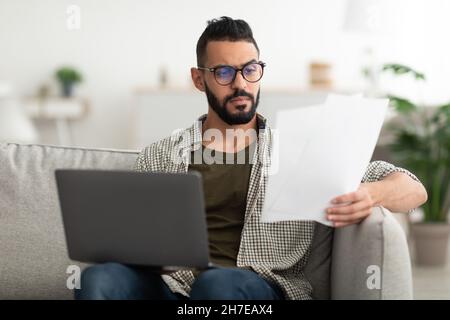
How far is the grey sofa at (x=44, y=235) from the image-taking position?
1757 millimetres

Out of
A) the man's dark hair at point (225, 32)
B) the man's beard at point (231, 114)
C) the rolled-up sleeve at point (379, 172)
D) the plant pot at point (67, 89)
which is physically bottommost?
the plant pot at point (67, 89)

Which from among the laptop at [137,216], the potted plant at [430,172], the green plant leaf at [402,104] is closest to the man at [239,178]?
the laptop at [137,216]

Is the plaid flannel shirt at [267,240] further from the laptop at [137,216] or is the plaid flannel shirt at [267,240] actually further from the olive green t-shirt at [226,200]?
the laptop at [137,216]

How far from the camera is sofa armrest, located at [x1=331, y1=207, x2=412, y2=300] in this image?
1494mm

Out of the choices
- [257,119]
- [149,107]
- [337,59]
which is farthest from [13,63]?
[257,119]

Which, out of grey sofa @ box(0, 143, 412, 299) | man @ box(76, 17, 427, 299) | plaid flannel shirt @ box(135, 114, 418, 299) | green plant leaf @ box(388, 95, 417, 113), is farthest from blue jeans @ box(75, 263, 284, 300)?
green plant leaf @ box(388, 95, 417, 113)

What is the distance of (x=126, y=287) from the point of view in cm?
147

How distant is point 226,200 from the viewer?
5.77ft

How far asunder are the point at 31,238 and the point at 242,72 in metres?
0.71

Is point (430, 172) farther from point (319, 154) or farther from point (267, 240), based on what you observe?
point (319, 154)

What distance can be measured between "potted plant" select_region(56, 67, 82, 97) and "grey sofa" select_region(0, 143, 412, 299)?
14.5 feet

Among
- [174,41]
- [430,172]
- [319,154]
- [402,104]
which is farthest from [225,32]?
[174,41]

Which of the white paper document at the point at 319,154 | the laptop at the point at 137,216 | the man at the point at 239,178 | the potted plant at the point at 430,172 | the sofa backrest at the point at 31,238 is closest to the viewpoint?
the laptop at the point at 137,216

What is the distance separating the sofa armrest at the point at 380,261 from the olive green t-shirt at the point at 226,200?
1.01ft
